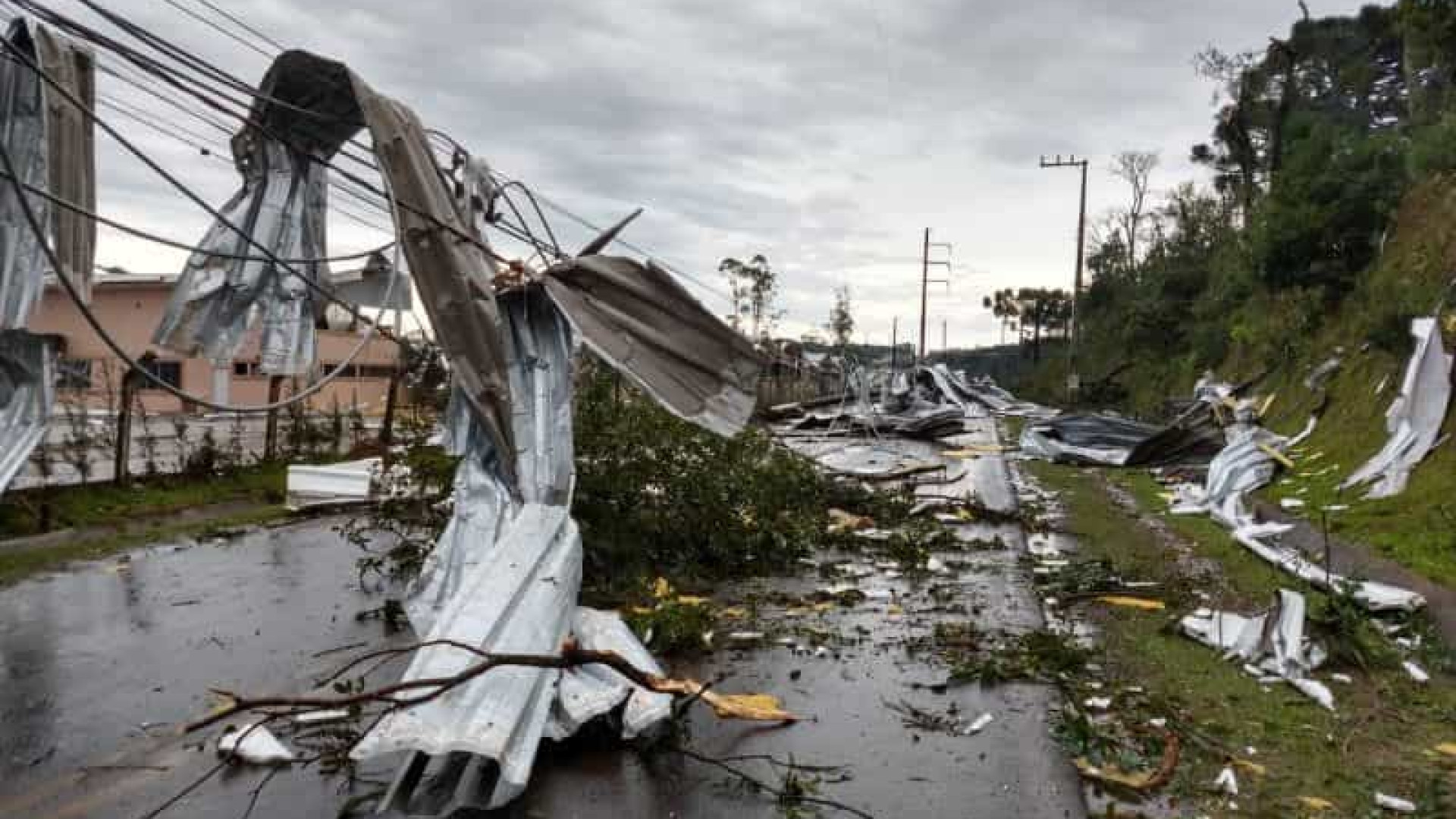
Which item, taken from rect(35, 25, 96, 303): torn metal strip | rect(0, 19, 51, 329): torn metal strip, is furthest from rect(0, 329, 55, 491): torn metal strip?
rect(35, 25, 96, 303): torn metal strip

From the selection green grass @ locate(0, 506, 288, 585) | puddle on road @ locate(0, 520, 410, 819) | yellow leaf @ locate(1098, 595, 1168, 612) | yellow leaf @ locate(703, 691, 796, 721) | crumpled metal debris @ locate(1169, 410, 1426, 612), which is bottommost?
puddle on road @ locate(0, 520, 410, 819)

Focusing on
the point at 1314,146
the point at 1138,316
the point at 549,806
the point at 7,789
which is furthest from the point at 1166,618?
the point at 1138,316

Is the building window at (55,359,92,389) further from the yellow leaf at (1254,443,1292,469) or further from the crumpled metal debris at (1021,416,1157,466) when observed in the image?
the crumpled metal debris at (1021,416,1157,466)

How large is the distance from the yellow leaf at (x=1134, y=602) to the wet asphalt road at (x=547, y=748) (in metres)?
0.61

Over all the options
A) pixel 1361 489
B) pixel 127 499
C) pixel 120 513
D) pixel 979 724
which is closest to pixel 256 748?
pixel 979 724

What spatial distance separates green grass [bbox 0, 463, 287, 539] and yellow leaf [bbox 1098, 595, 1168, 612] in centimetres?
989

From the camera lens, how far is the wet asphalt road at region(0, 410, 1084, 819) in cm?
417

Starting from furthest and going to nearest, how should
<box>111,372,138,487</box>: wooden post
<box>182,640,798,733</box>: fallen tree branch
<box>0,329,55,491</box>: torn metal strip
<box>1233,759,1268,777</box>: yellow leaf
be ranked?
<box>111,372,138,487</box>: wooden post < <box>0,329,55,491</box>: torn metal strip < <box>1233,759,1268,777</box>: yellow leaf < <box>182,640,798,733</box>: fallen tree branch

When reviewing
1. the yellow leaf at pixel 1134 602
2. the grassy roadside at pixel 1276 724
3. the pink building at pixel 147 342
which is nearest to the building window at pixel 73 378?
the pink building at pixel 147 342

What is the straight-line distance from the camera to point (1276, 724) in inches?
194

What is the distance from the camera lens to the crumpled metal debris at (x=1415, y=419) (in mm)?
9844

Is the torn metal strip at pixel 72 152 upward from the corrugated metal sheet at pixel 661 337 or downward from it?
upward

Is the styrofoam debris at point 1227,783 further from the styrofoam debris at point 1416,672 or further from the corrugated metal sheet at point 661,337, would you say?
the corrugated metal sheet at point 661,337

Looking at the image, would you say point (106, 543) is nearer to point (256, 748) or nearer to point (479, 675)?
point (256, 748)
